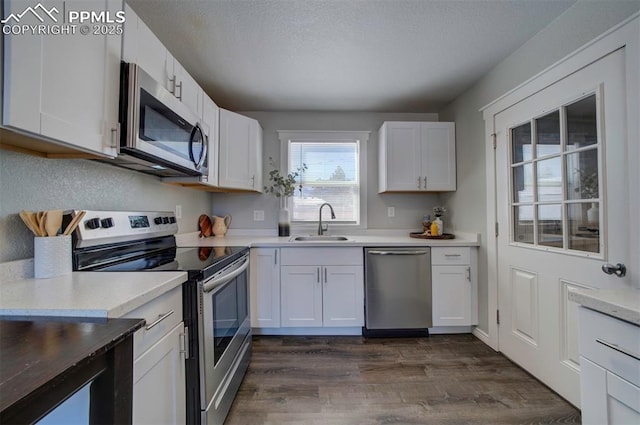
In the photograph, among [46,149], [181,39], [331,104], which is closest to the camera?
[46,149]

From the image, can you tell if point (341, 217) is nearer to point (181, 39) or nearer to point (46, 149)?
point (181, 39)

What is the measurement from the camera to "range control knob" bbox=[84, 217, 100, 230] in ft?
4.20

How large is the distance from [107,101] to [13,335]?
92 cm

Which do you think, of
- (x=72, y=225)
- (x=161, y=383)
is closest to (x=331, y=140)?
(x=72, y=225)

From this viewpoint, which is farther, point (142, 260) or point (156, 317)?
point (142, 260)

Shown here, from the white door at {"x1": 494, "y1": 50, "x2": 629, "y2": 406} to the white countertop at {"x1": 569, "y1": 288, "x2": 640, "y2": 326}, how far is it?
406mm

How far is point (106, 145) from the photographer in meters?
1.14

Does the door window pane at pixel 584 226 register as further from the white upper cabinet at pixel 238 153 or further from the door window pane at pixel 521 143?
the white upper cabinet at pixel 238 153

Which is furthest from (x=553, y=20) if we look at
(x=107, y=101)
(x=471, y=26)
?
(x=107, y=101)

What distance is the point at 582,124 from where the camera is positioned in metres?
1.50

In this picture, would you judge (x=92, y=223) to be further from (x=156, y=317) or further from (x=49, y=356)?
(x=49, y=356)

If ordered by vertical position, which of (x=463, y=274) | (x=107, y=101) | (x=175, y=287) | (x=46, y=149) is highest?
(x=107, y=101)

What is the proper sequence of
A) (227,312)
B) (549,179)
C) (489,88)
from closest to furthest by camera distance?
(227,312) → (549,179) → (489,88)

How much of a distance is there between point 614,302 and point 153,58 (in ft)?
7.37
